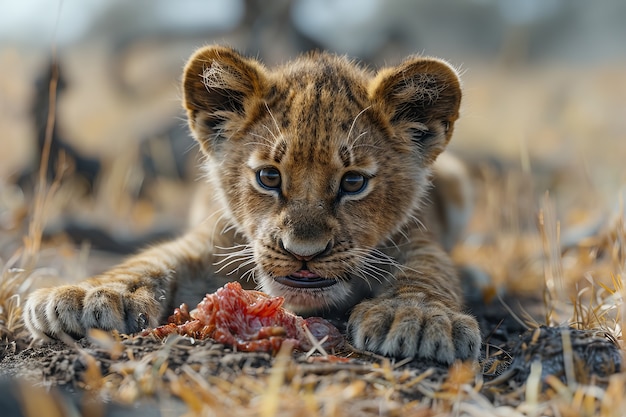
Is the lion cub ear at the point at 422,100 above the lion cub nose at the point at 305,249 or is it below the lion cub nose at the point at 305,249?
above

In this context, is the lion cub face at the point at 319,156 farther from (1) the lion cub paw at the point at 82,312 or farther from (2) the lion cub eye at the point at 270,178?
(1) the lion cub paw at the point at 82,312

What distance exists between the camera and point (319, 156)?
143 inches

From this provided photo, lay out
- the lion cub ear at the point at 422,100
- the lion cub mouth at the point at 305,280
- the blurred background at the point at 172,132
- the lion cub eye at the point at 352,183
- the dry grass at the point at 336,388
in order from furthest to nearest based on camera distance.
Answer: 1. the blurred background at the point at 172,132
2. the lion cub ear at the point at 422,100
3. the lion cub eye at the point at 352,183
4. the lion cub mouth at the point at 305,280
5. the dry grass at the point at 336,388

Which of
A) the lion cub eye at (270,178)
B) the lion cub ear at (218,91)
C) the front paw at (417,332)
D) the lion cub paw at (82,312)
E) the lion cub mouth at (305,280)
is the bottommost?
the lion cub paw at (82,312)

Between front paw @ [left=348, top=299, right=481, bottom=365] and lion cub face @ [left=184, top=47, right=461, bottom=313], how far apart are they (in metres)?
0.37

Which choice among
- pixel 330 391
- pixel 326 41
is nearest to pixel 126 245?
pixel 330 391

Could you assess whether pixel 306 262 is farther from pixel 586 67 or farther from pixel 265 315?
pixel 586 67

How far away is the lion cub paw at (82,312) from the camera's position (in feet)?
10.9

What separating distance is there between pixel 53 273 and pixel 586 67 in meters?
22.1

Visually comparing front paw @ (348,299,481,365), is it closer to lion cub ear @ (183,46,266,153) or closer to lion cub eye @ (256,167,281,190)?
lion cub eye @ (256,167,281,190)

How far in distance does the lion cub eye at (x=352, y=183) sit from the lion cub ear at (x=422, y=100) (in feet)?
1.68

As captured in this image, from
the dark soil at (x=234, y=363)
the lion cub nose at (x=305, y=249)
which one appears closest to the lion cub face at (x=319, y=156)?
the lion cub nose at (x=305, y=249)

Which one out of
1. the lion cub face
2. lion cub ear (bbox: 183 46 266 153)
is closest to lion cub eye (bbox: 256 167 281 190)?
the lion cub face

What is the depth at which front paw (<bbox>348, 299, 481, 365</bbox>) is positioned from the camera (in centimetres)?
304
